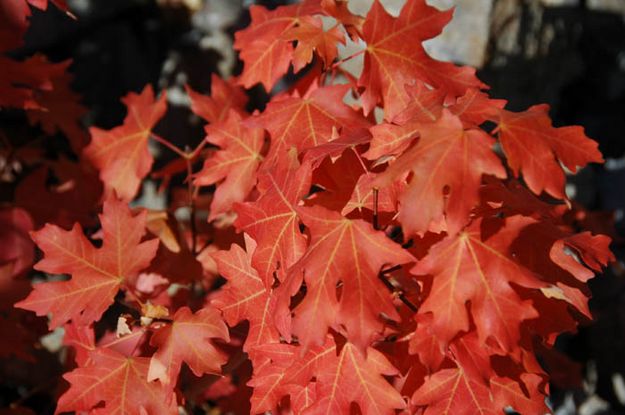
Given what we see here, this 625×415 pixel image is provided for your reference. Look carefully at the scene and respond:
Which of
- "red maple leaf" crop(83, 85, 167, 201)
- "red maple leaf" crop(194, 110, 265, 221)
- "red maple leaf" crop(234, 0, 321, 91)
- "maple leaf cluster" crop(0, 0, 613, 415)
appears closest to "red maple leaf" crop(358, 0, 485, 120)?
"maple leaf cluster" crop(0, 0, 613, 415)

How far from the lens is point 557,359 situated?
2182mm

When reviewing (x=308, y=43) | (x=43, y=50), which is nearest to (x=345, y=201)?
(x=308, y=43)

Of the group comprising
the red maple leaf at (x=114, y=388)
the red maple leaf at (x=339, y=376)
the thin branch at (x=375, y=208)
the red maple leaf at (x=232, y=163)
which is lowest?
the red maple leaf at (x=114, y=388)

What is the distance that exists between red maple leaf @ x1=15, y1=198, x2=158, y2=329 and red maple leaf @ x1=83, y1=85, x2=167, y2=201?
39 cm

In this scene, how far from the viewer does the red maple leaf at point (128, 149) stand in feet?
5.98

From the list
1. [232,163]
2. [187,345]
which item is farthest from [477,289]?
[232,163]

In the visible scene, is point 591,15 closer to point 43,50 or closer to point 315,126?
point 315,126

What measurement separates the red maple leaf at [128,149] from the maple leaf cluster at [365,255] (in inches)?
10.5

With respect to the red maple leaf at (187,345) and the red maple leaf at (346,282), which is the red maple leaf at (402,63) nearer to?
the red maple leaf at (346,282)

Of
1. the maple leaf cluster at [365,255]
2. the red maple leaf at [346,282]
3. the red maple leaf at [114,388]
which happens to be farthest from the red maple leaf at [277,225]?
the red maple leaf at [114,388]

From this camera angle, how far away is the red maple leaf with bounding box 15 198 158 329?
1.40m

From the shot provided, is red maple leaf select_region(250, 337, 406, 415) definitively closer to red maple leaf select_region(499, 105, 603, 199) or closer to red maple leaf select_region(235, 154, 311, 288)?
red maple leaf select_region(235, 154, 311, 288)

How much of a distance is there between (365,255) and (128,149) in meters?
0.96

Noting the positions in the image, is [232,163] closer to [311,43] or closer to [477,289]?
[311,43]
